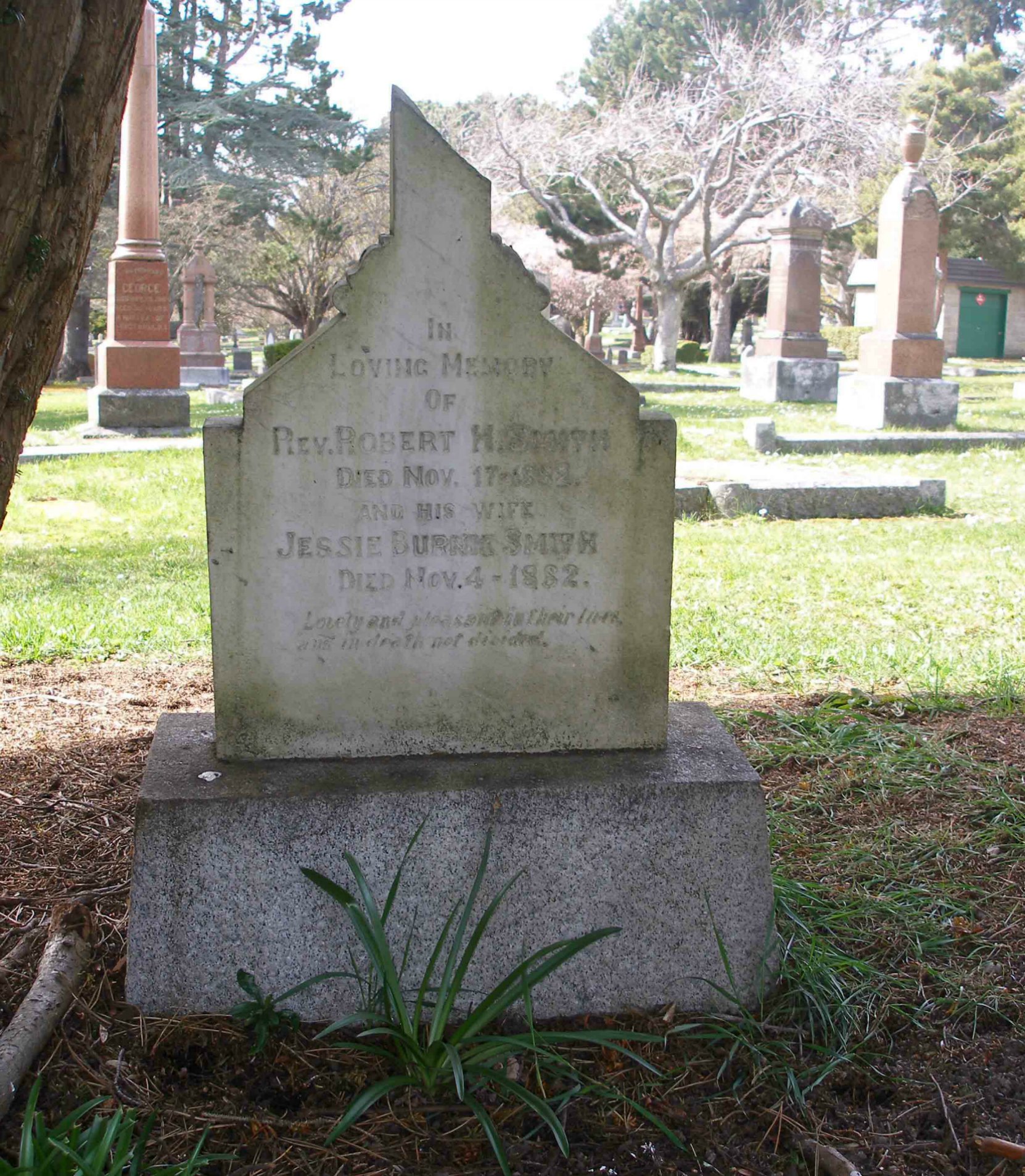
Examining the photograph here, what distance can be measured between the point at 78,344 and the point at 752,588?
28.6m

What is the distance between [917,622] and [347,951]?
4439 mm

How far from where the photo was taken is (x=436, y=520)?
291 cm

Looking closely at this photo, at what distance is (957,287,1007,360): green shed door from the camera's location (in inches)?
2064

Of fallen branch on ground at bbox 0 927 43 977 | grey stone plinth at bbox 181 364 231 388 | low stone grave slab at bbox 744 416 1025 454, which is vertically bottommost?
fallen branch on ground at bbox 0 927 43 977

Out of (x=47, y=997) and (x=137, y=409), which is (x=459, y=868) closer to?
(x=47, y=997)

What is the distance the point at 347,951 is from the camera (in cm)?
281

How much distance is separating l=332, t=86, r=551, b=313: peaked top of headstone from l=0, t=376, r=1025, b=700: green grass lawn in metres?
2.96

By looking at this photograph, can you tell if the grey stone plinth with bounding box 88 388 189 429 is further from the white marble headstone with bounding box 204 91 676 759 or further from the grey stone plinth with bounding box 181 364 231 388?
the white marble headstone with bounding box 204 91 676 759

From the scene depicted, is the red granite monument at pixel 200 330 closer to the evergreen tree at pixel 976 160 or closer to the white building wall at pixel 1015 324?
the evergreen tree at pixel 976 160

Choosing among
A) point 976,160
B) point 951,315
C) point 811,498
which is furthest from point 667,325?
point 811,498

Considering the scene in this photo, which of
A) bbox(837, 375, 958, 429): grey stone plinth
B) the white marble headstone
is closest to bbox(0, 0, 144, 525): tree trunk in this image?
the white marble headstone

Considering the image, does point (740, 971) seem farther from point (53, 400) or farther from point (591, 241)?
point (591, 241)

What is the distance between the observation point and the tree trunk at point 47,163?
2.36 m

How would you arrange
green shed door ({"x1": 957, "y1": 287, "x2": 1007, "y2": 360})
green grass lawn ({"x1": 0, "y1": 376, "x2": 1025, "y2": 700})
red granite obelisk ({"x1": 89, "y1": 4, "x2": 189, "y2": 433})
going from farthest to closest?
green shed door ({"x1": 957, "y1": 287, "x2": 1007, "y2": 360}) < red granite obelisk ({"x1": 89, "y1": 4, "x2": 189, "y2": 433}) < green grass lawn ({"x1": 0, "y1": 376, "x2": 1025, "y2": 700})
